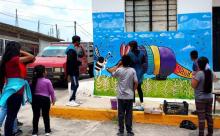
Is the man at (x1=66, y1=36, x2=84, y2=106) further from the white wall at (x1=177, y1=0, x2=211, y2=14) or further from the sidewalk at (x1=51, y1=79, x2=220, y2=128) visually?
the white wall at (x1=177, y1=0, x2=211, y2=14)

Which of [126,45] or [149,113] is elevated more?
[126,45]

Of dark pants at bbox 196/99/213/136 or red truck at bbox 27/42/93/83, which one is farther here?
red truck at bbox 27/42/93/83

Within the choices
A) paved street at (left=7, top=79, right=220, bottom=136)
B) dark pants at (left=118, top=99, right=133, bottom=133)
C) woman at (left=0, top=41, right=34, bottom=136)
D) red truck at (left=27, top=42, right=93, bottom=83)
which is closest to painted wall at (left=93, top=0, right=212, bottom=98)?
paved street at (left=7, top=79, right=220, bottom=136)

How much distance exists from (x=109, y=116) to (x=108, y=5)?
3676 millimetres

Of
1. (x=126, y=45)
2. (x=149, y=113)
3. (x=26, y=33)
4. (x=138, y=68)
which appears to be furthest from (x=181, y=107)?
(x=26, y=33)

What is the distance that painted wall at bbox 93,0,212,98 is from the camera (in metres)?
11.4

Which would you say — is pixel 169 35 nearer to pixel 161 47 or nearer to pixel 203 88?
pixel 161 47

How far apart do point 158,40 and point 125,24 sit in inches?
43.9

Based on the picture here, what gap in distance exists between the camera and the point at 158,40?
11695mm

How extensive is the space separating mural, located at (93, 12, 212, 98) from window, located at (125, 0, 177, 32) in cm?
25

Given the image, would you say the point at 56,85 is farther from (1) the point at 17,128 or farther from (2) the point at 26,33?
(2) the point at 26,33

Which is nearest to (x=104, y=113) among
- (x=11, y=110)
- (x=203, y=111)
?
(x=203, y=111)

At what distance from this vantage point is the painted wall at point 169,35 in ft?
37.4

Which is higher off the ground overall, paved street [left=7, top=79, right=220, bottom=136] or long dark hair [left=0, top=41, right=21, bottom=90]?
long dark hair [left=0, top=41, right=21, bottom=90]
